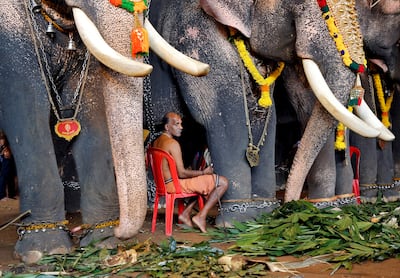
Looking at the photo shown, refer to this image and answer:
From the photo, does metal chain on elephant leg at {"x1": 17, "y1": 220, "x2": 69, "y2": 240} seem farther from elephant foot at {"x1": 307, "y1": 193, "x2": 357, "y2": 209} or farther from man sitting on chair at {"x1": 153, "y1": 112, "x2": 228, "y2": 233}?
elephant foot at {"x1": 307, "y1": 193, "x2": 357, "y2": 209}

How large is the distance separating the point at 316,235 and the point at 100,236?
1.27 metres

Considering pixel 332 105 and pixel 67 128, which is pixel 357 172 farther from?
pixel 67 128

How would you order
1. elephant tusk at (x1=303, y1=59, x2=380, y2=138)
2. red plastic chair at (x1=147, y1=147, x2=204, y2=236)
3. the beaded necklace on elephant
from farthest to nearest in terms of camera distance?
1. red plastic chair at (x1=147, y1=147, x2=204, y2=236)
2. elephant tusk at (x1=303, y1=59, x2=380, y2=138)
3. the beaded necklace on elephant

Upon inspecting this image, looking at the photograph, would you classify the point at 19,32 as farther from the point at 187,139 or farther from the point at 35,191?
the point at 187,139

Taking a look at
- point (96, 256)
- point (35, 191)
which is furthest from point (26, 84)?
point (96, 256)

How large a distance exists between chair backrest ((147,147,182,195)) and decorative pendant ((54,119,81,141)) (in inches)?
39.3

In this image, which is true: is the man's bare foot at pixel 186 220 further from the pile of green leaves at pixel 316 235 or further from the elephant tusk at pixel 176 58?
the elephant tusk at pixel 176 58

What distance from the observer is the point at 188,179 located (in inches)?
192

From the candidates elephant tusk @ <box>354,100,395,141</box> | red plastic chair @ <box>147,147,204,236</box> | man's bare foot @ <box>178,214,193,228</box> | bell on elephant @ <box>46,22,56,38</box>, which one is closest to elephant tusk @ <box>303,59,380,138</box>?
elephant tusk @ <box>354,100,395,141</box>

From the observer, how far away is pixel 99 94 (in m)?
4.04

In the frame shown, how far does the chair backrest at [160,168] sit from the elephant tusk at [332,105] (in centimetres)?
112

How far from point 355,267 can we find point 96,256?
1.39 metres

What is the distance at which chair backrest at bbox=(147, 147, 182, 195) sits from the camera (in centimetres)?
484

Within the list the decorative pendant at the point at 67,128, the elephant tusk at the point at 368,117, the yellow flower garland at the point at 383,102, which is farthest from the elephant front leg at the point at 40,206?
the yellow flower garland at the point at 383,102
